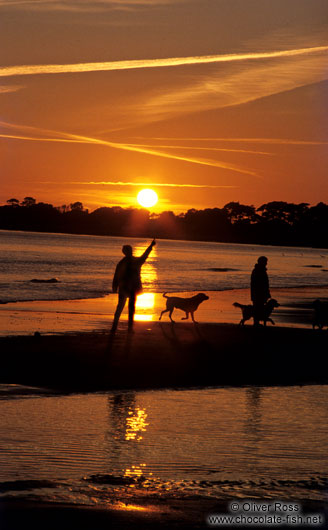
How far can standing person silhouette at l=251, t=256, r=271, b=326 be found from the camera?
1978 centimetres

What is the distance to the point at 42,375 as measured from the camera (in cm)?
1262

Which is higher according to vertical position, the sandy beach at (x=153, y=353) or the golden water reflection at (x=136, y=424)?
the sandy beach at (x=153, y=353)

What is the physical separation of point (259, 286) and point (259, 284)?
0.22ft

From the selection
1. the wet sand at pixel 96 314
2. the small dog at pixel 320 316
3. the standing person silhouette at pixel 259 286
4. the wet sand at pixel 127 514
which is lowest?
the wet sand at pixel 96 314

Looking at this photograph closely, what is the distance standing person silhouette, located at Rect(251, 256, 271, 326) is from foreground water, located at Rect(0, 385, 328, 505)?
8260 millimetres

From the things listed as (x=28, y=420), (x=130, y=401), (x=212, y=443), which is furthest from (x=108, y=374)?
(x=212, y=443)

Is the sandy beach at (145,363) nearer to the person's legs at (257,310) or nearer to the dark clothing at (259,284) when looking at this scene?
the person's legs at (257,310)

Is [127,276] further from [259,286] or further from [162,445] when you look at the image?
[162,445]

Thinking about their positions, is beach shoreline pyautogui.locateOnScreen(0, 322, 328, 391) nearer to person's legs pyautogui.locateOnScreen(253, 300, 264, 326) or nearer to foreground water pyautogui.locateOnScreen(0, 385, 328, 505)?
foreground water pyautogui.locateOnScreen(0, 385, 328, 505)

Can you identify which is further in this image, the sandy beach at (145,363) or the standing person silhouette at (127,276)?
the standing person silhouette at (127,276)

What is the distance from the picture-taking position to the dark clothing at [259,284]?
19875mm

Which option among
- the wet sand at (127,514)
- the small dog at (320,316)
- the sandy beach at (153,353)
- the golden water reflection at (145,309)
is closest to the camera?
the wet sand at (127,514)

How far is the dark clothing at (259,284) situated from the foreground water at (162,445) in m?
8.34

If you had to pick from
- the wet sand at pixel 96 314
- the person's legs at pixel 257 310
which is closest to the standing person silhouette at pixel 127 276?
the wet sand at pixel 96 314
